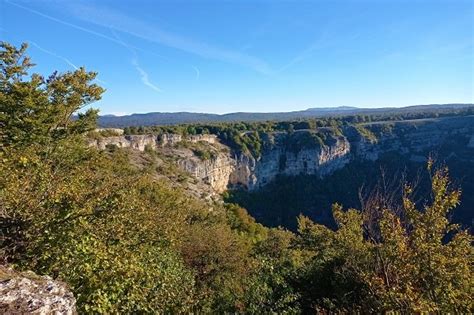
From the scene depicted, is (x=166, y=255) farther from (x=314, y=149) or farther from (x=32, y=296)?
(x=314, y=149)

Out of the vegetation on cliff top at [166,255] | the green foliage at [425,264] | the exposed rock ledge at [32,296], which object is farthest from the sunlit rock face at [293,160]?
the exposed rock ledge at [32,296]

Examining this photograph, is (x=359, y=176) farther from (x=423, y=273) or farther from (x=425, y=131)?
(x=423, y=273)

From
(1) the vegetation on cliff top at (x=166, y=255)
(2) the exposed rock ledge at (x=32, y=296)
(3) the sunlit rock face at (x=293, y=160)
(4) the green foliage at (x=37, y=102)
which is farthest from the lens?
(3) the sunlit rock face at (x=293, y=160)

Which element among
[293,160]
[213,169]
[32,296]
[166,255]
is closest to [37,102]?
[166,255]

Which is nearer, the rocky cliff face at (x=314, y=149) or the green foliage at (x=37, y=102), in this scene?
the green foliage at (x=37, y=102)

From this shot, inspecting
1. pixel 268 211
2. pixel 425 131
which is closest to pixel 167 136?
pixel 268 211

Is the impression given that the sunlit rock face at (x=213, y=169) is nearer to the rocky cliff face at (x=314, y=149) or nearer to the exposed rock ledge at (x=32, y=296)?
the rocky cliff face at (x=314, y=149)

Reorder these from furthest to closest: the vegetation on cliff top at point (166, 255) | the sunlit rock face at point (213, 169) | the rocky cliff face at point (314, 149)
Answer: the rocky cliff face at point (314, 149), the sunlit rock face at point (213, 169), the vegetation on cliff top at point (166, 255)
